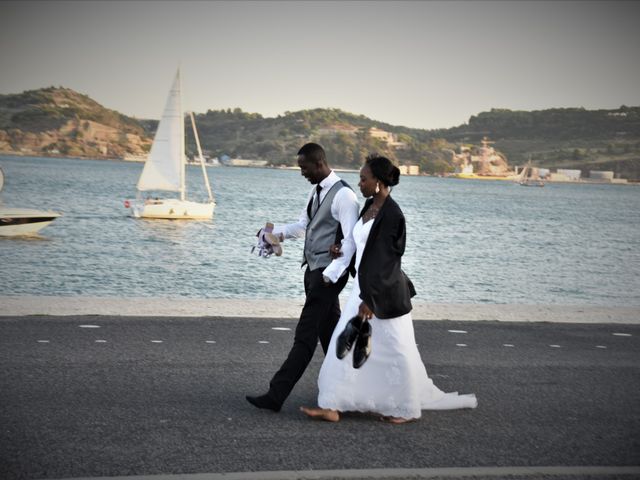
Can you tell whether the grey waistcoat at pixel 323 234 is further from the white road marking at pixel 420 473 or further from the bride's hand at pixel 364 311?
the white road marking at pixel 420 473

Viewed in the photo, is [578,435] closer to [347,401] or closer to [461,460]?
[461,460]

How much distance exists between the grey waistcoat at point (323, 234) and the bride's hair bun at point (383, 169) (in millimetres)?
330

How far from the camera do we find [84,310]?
389 inches

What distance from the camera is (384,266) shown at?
247 inches

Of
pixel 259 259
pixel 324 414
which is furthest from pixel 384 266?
pixel 259 259

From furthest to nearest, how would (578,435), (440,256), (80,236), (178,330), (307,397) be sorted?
(80,236) → (440,256) → (178,330) → (307,397) → (578,435)

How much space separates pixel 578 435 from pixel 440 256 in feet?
139

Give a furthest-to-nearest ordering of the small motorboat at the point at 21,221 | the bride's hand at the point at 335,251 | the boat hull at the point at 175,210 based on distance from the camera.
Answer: the boat hull at the point at 175,210 → the small motorboat at the point at 21,221 → the bride's hand at the point at 335,251

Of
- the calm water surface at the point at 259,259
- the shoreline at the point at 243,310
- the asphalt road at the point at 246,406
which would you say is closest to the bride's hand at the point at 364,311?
the asphalt road at the point at 246,406

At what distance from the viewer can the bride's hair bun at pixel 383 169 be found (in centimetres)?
630

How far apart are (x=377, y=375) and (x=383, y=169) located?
1.43 meters

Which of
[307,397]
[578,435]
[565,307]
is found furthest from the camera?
[565,307]

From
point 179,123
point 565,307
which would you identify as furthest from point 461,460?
point 179,123

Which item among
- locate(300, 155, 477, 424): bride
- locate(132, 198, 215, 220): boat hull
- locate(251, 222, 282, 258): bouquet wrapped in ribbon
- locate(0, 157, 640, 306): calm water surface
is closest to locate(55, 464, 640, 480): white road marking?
locate(300, 155, 477, 424): bride
